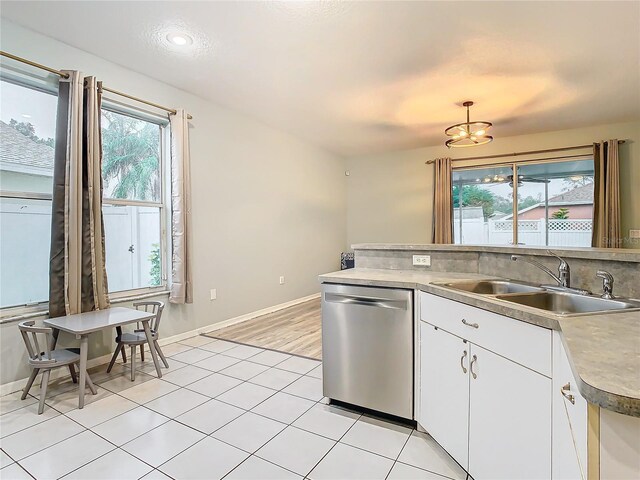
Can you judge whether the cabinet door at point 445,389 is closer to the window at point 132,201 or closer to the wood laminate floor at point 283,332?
the wood laminate floor at point 283,332

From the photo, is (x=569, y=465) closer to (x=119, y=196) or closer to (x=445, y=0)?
(x=445, y=0)

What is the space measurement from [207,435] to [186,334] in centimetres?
206

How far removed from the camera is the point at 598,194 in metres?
5.18

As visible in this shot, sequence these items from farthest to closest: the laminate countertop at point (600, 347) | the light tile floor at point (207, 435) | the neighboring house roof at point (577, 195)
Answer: the neighboring house roof at point (577, 195) → the light tile floor at point (207, 435) → the laminate countertop at point (600, 347)

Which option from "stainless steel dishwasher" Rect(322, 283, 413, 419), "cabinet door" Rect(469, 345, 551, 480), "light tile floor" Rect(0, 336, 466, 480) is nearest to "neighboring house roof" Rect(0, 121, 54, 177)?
"light tile floor" Rect(0, 336, 466, 480)

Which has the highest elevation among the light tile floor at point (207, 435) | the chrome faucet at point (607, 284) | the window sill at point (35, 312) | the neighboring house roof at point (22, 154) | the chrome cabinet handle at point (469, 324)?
the neighboring house roof at point (22, 154)

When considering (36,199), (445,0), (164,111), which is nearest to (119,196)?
(36,199)

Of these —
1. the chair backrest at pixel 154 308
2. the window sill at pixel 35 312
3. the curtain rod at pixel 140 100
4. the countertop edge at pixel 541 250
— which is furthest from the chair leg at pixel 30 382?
the countertop edge at pixel 541 250

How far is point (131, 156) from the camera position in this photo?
11.6 ft

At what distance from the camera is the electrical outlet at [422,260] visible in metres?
2.52

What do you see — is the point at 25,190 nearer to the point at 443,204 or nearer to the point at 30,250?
the point at 30,250

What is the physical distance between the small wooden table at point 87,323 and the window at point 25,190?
45cm

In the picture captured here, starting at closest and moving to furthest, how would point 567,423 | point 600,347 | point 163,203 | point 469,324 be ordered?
point 600,347 → point 567,423 → point 469,324 → point 163,203

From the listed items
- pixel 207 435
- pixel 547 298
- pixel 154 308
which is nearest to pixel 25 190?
pixel 154 308
